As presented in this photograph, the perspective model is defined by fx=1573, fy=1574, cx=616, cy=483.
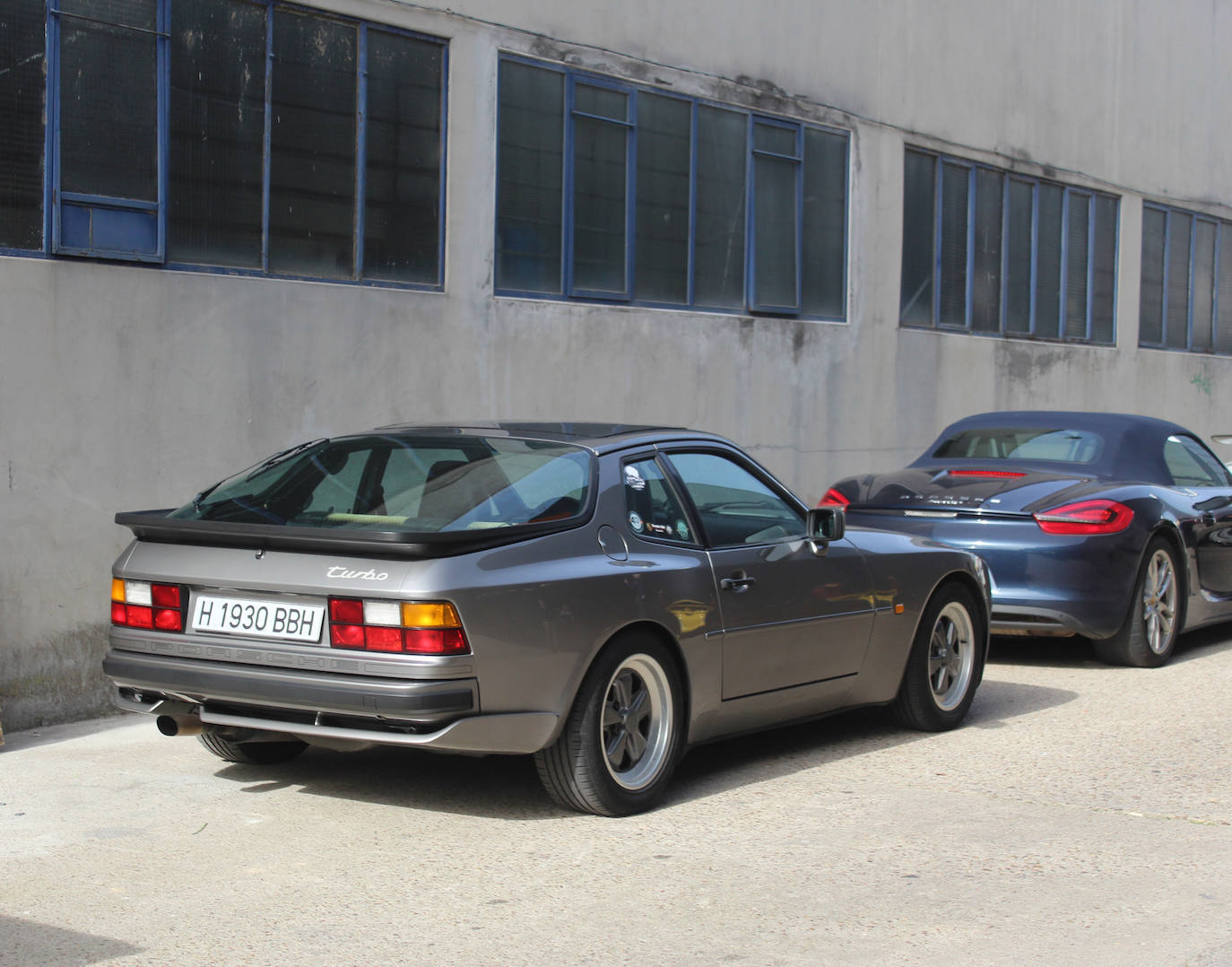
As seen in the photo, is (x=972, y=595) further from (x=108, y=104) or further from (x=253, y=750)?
(x=108, y=104)

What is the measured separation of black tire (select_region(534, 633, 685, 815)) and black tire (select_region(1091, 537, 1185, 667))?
14.3 feet

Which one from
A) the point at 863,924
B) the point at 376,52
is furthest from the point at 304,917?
the point at 376,52

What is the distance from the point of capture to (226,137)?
928 centimetres

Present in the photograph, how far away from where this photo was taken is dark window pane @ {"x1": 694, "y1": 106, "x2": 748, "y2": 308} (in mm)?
13125

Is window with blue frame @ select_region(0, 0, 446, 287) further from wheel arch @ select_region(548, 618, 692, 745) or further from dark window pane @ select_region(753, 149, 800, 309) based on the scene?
wheel arch @ select_region(548, 618, 692, 745)

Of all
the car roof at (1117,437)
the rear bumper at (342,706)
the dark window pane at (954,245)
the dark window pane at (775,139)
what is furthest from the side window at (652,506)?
the dark window pane at (954,245)

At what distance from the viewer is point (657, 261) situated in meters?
12.6

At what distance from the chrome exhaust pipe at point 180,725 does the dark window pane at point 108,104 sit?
3865 millimetres

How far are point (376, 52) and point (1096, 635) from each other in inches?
228

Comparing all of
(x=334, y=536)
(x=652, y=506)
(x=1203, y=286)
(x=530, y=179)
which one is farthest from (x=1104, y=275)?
(x=334, y=536)

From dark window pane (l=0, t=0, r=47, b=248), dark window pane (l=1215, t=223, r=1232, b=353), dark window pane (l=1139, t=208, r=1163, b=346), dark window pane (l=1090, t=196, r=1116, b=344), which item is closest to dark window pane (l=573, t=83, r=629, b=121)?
dark window pane (l=0, t=0, r=47, b=248)

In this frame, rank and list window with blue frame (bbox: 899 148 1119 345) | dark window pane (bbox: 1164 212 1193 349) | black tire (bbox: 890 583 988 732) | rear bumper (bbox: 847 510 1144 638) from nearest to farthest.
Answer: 1. black tire (bbox: 890 583 988 732)
2. rear bumper (bbox: 847 510 1144 638)
3. window with blue frame (bbox: 899 148 1119 345)
4. dark window pane (bbox: 1164 212 1193 349)

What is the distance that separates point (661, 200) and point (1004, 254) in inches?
244

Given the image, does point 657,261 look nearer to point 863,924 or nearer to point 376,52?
point 376,52
